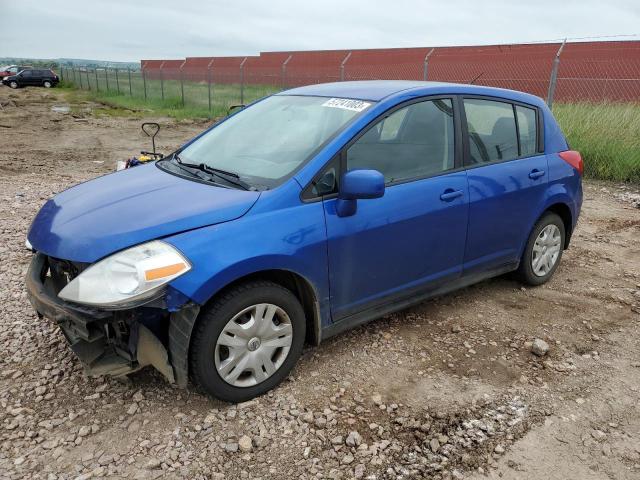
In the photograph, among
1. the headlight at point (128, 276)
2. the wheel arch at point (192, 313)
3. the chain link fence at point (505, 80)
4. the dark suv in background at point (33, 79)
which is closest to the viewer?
the headlight at point (128, 276)

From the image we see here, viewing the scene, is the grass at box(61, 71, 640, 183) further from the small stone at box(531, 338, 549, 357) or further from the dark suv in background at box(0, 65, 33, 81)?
the small stone at box(531, 338, 549, 357)

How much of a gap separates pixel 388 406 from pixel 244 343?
2.88 feet

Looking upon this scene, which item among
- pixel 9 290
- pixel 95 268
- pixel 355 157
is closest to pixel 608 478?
pixel 355 157

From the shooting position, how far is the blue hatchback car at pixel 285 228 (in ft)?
8.55

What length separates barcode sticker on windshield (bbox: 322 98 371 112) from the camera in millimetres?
3321

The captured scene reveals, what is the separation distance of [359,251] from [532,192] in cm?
179

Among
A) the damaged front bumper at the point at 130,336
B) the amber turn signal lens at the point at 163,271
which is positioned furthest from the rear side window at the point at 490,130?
the damaged front bumper at the point at 130,336

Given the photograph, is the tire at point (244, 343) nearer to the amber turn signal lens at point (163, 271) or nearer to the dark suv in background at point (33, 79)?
the amber turn signal lens at point (163, 271)

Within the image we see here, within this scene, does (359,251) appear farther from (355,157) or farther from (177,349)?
(177,349)

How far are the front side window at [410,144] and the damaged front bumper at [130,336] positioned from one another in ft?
4.34

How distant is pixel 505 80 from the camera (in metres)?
11.6

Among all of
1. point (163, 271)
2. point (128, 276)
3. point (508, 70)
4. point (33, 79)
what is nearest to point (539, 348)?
point (163, 271)

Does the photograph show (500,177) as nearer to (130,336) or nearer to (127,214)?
(127,214)

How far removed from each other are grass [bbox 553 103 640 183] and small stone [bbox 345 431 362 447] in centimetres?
770
